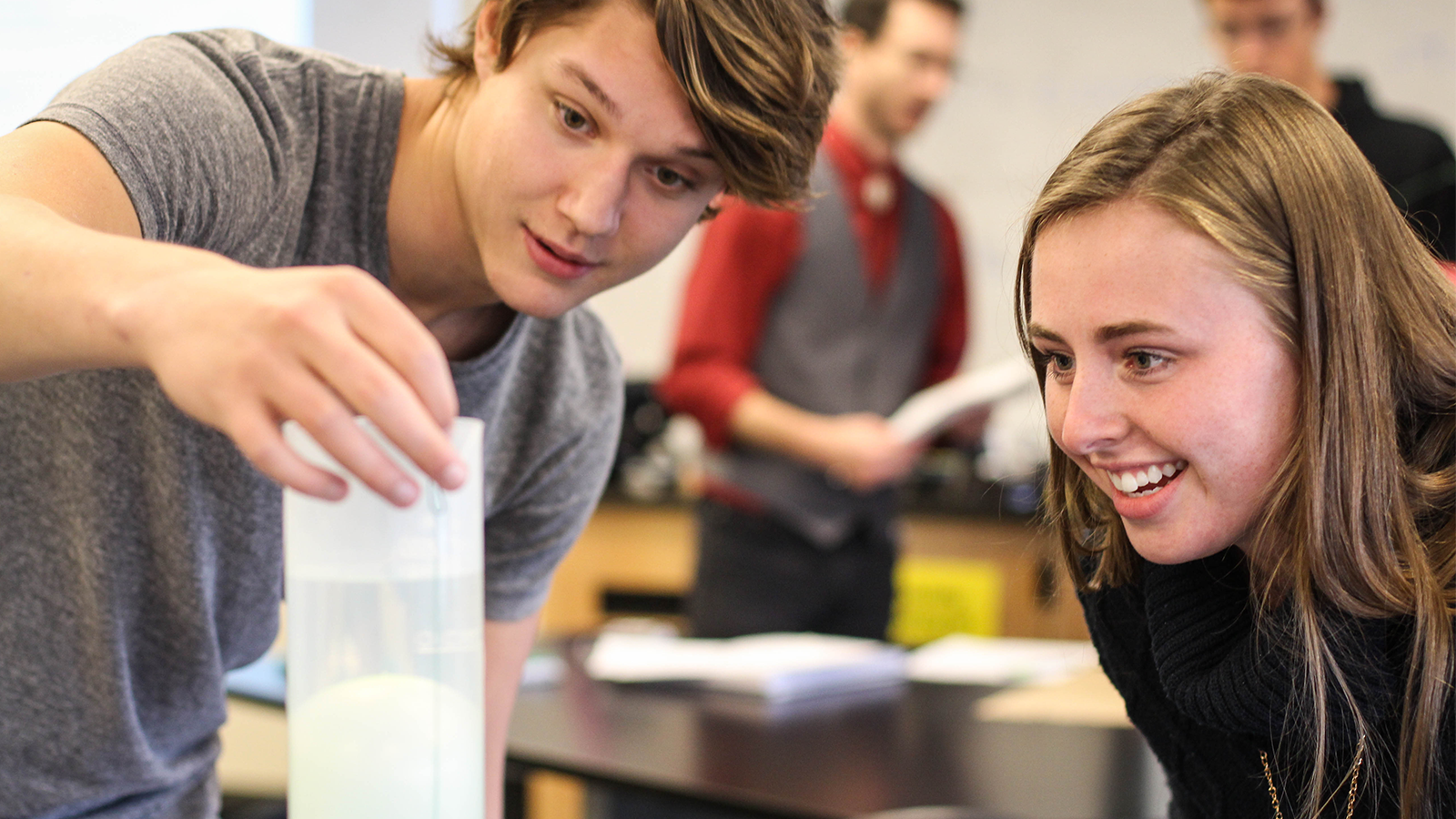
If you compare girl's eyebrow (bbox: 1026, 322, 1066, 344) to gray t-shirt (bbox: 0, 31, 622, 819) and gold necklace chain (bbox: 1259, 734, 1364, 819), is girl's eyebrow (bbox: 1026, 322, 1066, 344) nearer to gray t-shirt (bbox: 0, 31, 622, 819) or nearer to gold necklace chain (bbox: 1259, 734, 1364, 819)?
gold necklace chain (bbox: 1259, 734, 1364, 819)

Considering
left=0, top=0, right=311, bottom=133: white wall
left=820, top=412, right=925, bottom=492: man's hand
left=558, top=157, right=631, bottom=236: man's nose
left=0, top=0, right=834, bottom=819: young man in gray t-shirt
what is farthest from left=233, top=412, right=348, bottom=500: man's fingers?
left=0, top=0, right=311, bottom=133: white wall

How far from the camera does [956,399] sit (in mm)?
2006

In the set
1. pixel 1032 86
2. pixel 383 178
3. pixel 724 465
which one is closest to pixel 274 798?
pixel 724 465

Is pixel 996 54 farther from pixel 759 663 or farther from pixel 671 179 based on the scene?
pixel 671 179

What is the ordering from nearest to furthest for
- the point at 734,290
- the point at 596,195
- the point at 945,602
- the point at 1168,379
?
the point at 1168,379 → the point at 596,195 → the point at 734,290 → the point at 945,602

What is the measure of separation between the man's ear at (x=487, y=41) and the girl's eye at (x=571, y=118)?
0.09 metres

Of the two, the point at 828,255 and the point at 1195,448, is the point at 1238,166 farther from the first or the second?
the point at 828,255

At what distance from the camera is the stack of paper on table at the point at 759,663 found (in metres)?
1.60

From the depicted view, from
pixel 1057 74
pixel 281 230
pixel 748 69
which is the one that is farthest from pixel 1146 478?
pixel 1057 74

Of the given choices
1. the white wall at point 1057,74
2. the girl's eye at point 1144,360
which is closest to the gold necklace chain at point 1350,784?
the girl's eye at point 1144,360

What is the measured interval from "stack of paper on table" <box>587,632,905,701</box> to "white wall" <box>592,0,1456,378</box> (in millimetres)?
1597

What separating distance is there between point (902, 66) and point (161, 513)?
61.3 inches

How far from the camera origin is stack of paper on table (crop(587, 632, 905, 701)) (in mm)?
1596

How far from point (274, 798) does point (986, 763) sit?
1.23m
